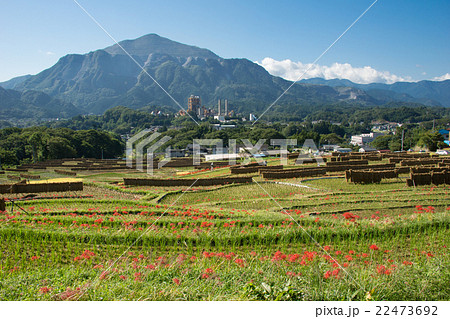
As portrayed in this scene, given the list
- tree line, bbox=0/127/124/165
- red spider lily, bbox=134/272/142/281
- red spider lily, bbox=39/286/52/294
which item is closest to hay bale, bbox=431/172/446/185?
red spider lily, bbox=134/272/142/281

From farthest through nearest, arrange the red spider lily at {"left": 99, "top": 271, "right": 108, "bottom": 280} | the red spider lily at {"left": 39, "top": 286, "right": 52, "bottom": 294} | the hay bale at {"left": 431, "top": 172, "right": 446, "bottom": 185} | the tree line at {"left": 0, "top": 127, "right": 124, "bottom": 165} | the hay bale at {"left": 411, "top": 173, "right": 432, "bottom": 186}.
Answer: the tree line at {"left": 0, "top": 127, "right": 124, "bottom": 165} < the hay bale at {"left": 411, "top": 173, "right": 432, "bottom": 186} < the hay bale at {"left": 431, "top": 172, "right": 446, "bottom": 185} < the red spider lily at {"left": 99, "top": 271, "right": 108, "bottom": 280} < the red spider lily at {"left": 39, "top": 286, "right": 52, "bottom": 294}

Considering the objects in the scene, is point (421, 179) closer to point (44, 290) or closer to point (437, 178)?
point (437, 178)

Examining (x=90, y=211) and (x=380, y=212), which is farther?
(x=90, y=211)

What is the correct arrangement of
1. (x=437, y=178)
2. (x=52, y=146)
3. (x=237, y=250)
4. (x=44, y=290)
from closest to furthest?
(x=44, y=290) → (x=237, y=250) → (x=437, y=178) → (x=52, y=146)

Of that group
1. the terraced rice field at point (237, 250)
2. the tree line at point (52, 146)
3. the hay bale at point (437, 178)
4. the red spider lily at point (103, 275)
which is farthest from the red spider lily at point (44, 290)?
the tree line at point (52, 146)

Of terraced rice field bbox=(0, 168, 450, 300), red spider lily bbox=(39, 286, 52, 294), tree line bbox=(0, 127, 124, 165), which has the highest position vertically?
tree line bbox=(0, 127, 124, 165)

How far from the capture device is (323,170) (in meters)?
30.9

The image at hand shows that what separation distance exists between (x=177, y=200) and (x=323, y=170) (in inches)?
638

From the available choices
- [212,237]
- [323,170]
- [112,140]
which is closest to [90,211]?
[212,237]

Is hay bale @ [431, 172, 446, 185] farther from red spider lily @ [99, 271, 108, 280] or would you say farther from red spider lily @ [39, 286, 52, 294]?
red spider lily @ [39, 286, 52, 294]

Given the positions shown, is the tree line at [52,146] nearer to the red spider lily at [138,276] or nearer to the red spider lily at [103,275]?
the red spider lily at [103,275]

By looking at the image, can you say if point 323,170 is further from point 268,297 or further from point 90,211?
point 268,297

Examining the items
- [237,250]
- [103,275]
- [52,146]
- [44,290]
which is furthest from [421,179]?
[52,146]

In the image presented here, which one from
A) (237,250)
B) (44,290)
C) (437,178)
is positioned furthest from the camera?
(437,178)
